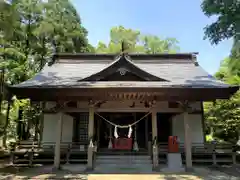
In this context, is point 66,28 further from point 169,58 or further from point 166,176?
A: point 166,176

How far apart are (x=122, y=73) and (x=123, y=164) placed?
4.36m

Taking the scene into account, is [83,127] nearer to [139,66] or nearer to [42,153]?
[42,153]

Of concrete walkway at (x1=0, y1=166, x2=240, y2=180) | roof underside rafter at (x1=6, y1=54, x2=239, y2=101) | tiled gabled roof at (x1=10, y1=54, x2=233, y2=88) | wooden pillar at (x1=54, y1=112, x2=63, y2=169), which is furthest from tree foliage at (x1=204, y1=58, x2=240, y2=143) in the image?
wooden pillar at (x1=54, y1=112, x2=63, y2=169)

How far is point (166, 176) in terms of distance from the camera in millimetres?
7406

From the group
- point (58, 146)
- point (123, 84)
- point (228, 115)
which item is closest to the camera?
point (58, 146)

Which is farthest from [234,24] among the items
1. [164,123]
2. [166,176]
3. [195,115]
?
[166,176]

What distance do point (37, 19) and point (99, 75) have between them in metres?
11.9

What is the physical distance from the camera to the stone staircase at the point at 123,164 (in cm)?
826

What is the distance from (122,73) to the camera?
9.98 metres

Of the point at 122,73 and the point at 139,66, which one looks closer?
the point at 122,73

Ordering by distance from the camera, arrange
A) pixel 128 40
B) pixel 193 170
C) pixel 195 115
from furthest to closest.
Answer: pixel 128 40, pixel 195 115, pixel 193 170

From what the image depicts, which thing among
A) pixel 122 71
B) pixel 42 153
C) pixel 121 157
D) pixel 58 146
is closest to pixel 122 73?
pixel 122 71

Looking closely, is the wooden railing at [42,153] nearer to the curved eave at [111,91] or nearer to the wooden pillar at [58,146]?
the wooden pillar at [58,146]

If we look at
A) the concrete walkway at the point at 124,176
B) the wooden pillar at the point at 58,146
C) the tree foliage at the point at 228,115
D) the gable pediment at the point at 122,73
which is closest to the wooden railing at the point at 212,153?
the concrete walkway at the point at 124,176
